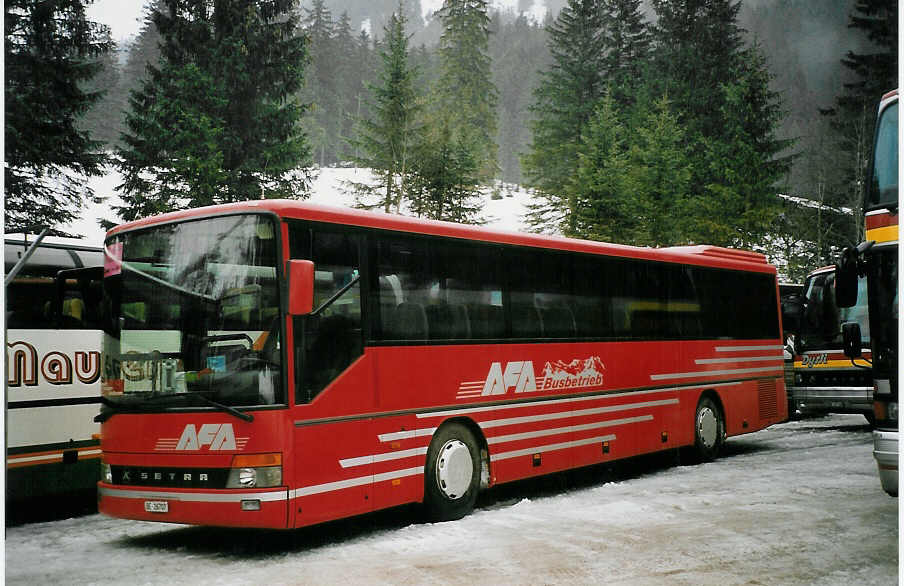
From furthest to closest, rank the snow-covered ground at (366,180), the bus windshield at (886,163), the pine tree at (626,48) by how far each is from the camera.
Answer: the snow-covered ground at (366,180), the pine tree at (626,48), the bus windshield at (886,163)

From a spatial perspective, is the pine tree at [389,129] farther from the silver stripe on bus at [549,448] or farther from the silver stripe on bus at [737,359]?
the silver stripe on bus at [549,448]

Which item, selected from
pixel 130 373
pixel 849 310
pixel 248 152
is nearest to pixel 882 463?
pixel 130 373

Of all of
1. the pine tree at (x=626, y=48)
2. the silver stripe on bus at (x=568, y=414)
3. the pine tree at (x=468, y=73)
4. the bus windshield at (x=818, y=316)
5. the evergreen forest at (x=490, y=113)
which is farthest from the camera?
the pine tree at (x=626, y=48)

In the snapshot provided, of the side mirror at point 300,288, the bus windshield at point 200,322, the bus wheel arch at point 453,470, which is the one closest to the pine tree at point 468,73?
the bus wheel arch at point 453,470

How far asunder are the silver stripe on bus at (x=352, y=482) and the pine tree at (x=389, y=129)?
91.2ft

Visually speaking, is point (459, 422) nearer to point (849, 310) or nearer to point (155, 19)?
point (849, 310)

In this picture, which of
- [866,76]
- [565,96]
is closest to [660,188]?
[565,96]

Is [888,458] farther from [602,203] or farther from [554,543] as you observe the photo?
[602,203]

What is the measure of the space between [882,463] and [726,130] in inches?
1197

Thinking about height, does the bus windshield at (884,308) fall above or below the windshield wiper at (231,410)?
above

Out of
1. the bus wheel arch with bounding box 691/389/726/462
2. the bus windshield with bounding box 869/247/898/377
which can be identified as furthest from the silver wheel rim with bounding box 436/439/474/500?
the bus wheel arch with bounding box 691/389/726/462

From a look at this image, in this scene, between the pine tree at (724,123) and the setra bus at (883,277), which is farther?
the pine tree at (724,123)

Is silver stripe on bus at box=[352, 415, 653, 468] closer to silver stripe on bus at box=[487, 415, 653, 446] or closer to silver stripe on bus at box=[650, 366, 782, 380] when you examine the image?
silver stripe on bus at box=[487, 415, 653, 446]

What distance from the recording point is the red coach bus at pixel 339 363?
7965 millimetres
